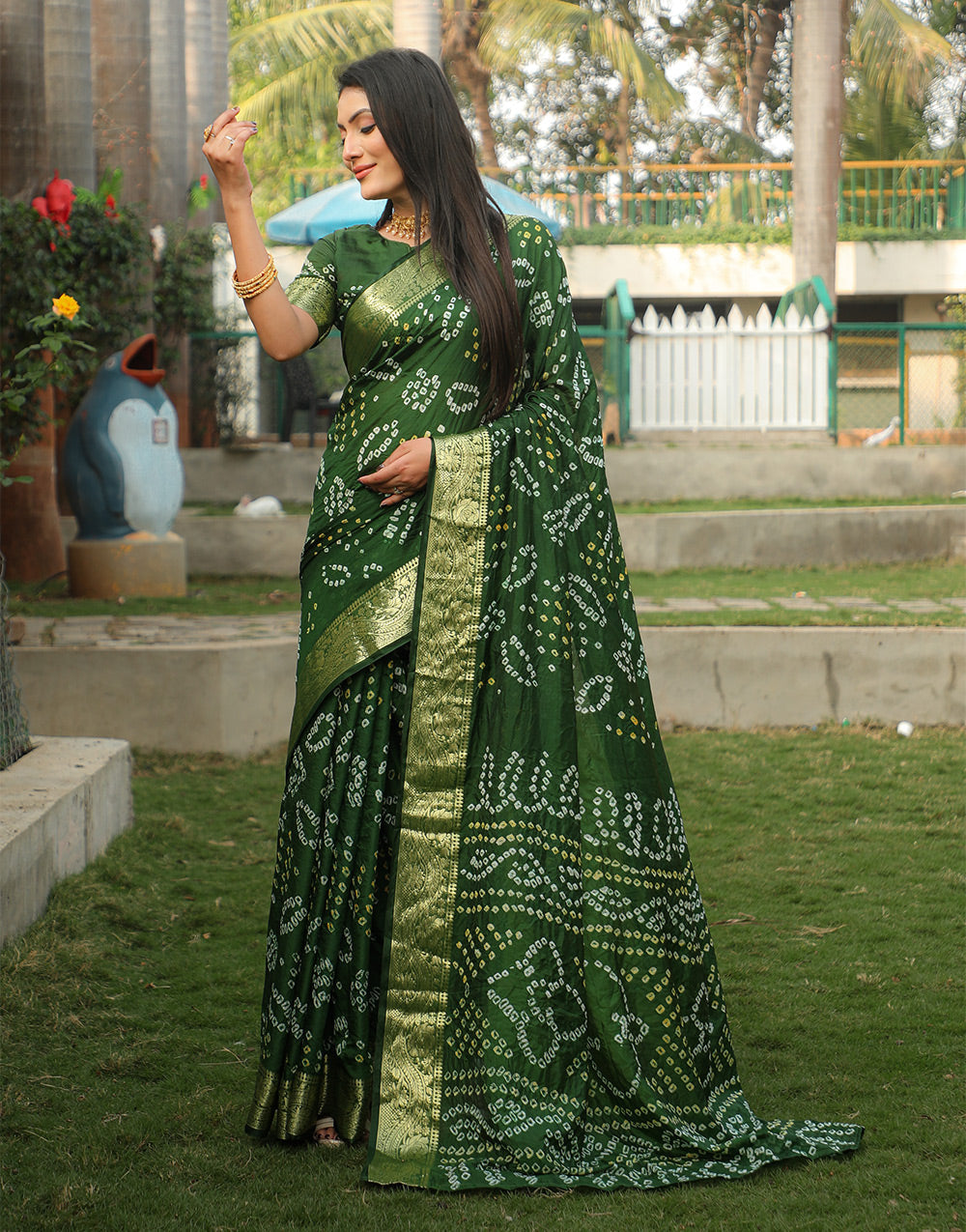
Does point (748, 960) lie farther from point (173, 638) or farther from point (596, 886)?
point (173, 638)

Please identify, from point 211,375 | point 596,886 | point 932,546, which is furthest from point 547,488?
point 211,375

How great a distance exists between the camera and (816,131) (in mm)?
14328

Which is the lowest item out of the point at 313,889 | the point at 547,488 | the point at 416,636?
the point at 313,889

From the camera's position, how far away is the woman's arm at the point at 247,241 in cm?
227

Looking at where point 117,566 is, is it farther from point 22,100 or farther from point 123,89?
point 123,89

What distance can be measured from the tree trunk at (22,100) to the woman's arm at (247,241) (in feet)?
18.2

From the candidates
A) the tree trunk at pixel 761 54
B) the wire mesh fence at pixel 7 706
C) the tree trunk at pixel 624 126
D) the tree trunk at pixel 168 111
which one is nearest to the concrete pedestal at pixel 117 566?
the wire mesh fence at pixel 7 706

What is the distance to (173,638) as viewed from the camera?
19.3ft

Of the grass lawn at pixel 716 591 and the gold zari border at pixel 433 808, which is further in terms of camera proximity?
the grass lawn at pixel 716 591

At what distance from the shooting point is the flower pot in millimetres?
7699

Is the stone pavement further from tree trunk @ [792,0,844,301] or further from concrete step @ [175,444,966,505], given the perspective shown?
tree trunk @ [792,0,844,301]

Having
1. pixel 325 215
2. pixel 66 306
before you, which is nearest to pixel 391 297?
pixel 66 306

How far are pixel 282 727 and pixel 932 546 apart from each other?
4866 mm

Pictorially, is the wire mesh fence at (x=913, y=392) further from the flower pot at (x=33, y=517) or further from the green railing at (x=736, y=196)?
the flower pot at (x=33, y=517)
